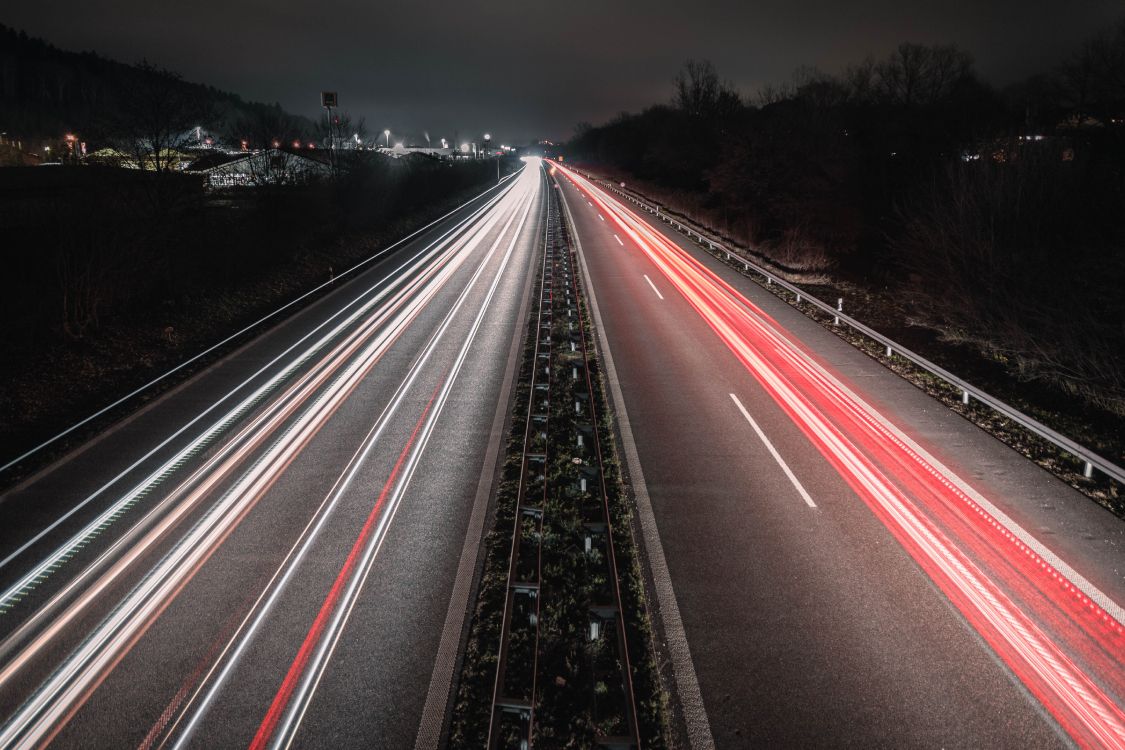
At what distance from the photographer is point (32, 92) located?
114 meters

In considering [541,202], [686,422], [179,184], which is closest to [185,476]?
[686,422]

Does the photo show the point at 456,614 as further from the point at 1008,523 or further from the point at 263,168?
the point at 263,168

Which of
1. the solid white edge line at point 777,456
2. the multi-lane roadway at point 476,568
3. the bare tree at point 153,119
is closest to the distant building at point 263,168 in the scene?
the bare tree at point 153,119

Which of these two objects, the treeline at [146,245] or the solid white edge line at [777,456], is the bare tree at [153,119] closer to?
the treeline at [146,245]

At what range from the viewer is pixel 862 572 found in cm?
672

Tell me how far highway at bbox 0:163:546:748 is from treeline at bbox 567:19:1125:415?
11.7 m

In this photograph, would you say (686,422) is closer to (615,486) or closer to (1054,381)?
(615,486)

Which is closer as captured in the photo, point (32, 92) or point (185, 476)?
point (185, 476)

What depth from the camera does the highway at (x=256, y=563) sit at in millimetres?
5102

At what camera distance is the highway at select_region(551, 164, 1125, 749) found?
502cm

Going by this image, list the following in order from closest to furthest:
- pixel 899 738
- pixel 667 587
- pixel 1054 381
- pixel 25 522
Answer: pixel 899 738 → pixel 667 587 → pixel 25 522 → pixel 1054 381

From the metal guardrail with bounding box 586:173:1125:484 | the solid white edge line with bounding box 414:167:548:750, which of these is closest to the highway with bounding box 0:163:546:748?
the solid white edge line with bounding box 414:167:548:750

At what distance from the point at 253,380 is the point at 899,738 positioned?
41.3ft

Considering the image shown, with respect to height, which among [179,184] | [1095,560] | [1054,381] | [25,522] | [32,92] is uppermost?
[32,92]
